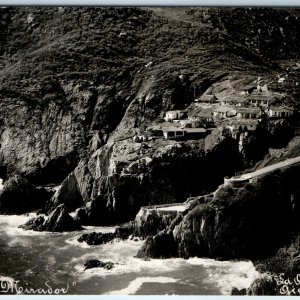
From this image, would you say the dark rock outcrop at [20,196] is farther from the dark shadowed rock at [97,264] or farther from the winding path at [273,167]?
the winding path at [273,167]

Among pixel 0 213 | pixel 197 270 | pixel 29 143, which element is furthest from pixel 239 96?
pixel 0 213

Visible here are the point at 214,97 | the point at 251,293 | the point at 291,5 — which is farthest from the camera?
the point at 214,97

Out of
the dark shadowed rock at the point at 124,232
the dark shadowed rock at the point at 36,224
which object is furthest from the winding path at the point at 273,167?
the dark shadowed rock at the point at 36,224

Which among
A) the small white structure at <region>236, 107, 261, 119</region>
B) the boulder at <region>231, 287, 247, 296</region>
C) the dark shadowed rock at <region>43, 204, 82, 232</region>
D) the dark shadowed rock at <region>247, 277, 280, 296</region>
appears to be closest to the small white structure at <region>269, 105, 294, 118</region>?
the small white structure at <region>236, 107, 261, 119</region>

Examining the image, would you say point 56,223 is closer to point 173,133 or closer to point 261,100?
point 173,133

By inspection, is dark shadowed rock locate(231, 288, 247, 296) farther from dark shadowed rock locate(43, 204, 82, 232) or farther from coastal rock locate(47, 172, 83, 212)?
coastal rock locate(47, 172, 83, 212)
